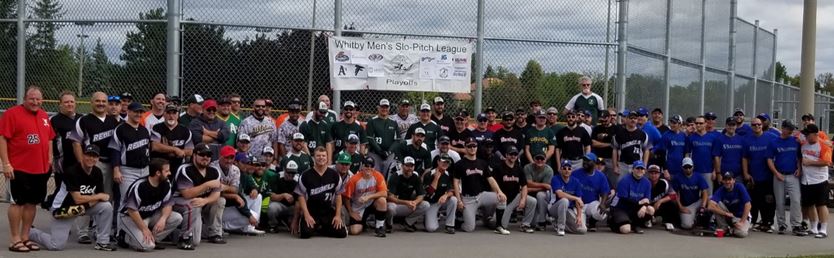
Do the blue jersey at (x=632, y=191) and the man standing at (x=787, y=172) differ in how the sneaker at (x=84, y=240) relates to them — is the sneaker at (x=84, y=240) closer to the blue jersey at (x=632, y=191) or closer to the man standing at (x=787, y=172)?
the blue jersey at (x=632, y=191)

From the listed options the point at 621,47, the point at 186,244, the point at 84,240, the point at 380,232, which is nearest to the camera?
the point at 186,244

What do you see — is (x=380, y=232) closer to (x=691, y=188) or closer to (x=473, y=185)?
(x=473, y=185)

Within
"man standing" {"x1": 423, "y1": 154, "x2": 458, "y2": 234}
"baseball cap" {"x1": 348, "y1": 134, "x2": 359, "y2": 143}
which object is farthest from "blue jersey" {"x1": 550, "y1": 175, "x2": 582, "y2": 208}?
"baseball cap" {"x1": 348, "y1": 134, "x2": 359, "y2": 143}

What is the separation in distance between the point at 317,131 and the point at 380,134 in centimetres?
88

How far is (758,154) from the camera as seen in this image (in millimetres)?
11250

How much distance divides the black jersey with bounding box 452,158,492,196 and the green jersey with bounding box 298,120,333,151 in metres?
1.85

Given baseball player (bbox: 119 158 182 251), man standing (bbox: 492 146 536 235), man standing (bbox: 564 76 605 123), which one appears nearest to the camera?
baseball player (bbox: 119 158 182 251)

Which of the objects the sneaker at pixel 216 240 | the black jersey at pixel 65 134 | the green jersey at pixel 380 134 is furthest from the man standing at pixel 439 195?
the black jersey at pixel 65 134

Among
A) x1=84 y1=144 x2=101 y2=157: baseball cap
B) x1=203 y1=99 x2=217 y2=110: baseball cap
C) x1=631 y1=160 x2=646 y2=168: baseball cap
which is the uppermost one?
x1=203 y1=99 x2=217 y2=110: baseball cap

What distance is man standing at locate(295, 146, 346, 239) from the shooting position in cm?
962

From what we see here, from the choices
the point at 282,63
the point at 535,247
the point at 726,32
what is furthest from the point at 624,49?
the point at 726,32

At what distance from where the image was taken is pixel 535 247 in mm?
9227

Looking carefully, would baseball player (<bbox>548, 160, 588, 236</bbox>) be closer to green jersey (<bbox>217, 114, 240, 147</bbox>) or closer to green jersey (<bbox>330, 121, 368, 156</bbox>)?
green jersey (<bbox>330, 121, 368, 156</bbox>)

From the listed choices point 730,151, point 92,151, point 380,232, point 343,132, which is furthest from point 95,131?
point 730,151
